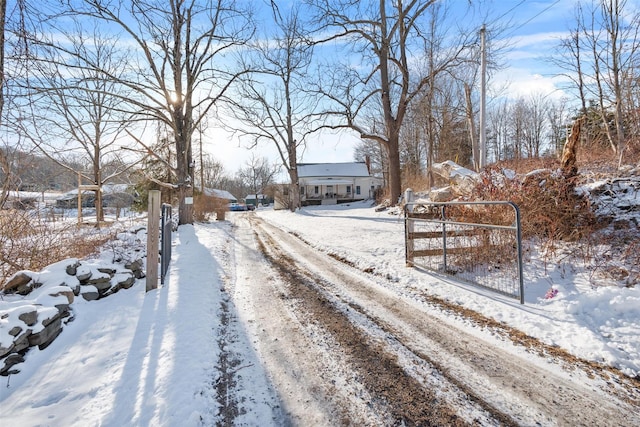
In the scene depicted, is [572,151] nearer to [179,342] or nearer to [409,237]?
[409,237]

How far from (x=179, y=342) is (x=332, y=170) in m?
41.5

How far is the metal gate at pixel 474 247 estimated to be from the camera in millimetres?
4738

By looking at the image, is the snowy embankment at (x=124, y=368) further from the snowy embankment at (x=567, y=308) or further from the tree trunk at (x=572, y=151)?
the tree trunk at (x=572, y=151)

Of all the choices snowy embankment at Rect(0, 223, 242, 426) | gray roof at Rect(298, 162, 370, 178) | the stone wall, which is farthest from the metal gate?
gray roof at Rect(298, 162, 370, 178)

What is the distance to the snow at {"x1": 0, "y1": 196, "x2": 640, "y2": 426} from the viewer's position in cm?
226

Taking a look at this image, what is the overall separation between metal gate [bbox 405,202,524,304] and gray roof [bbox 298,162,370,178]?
36.9 metres

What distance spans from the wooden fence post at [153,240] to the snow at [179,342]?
0.81 ft

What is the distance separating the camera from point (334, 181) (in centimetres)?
4212

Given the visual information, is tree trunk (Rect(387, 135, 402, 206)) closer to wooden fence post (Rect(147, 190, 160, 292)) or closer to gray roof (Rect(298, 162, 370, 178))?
wooden fence post (Rect(147, 190, 160, 292))

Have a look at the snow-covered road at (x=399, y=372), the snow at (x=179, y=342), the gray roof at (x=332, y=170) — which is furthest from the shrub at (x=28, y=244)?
the gray roof at (x=332, y=170)

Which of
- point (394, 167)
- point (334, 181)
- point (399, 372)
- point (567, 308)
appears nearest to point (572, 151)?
point (567, 308)

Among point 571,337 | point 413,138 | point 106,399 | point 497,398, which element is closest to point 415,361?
point 497,398

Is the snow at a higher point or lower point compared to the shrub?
lower

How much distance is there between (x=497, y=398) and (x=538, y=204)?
4.69 m
